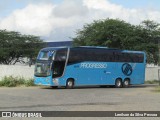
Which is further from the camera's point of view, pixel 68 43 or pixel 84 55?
pixel 68 43

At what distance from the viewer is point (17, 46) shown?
208 ft

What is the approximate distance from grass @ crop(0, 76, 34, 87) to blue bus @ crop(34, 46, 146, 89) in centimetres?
304

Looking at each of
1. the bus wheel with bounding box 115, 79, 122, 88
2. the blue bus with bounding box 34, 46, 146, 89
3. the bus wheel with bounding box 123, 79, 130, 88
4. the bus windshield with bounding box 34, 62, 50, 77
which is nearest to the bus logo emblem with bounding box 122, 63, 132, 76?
the blue bus with bounding box 34, 46, 146, 89

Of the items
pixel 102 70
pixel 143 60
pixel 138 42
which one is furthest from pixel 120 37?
pixel 102 70

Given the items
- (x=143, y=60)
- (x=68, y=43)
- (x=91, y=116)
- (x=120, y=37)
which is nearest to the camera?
(x=91, y=116)

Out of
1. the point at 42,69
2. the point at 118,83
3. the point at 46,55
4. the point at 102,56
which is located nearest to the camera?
the point at 46,55

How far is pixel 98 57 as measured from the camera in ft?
121

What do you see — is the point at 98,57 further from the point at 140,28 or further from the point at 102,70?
the point at 140,28

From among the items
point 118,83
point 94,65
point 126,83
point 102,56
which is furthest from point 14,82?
point 126,83

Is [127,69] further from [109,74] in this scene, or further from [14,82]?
[14,82]

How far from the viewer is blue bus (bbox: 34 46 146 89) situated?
34.6 m

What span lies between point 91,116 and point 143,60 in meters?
26.9

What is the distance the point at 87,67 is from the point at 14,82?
6.75m

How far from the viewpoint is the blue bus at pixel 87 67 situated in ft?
113
